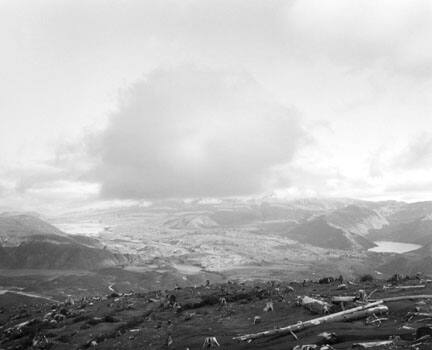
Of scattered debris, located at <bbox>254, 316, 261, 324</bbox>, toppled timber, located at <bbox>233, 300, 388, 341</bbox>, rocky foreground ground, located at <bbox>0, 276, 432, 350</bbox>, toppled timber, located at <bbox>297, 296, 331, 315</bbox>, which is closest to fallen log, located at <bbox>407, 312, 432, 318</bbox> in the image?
rocky foreground ground, located at <bbox>0, 276, 432, 350</bbox>

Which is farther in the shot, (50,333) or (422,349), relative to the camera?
(50,333)

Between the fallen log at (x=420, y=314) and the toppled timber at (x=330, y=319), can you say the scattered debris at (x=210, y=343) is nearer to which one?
the toppled timber at (x=330, y=319)

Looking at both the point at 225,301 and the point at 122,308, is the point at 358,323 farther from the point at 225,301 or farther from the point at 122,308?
the point at 122,308

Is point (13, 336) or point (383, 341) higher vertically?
point (383, 341)

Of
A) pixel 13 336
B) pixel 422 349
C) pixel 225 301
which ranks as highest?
pixel 422 349

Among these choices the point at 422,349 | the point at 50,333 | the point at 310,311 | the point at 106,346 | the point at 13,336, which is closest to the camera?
the point at 422,349

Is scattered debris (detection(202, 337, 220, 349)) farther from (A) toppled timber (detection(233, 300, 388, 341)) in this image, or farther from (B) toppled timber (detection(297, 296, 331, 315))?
(B) toppled timber (detection(297, 296, 331, 315))

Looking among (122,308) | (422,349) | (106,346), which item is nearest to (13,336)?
(122,308)

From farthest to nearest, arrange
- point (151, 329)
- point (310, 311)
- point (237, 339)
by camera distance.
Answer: point (151, 329) < point (310, 311) < point (237, 339)
